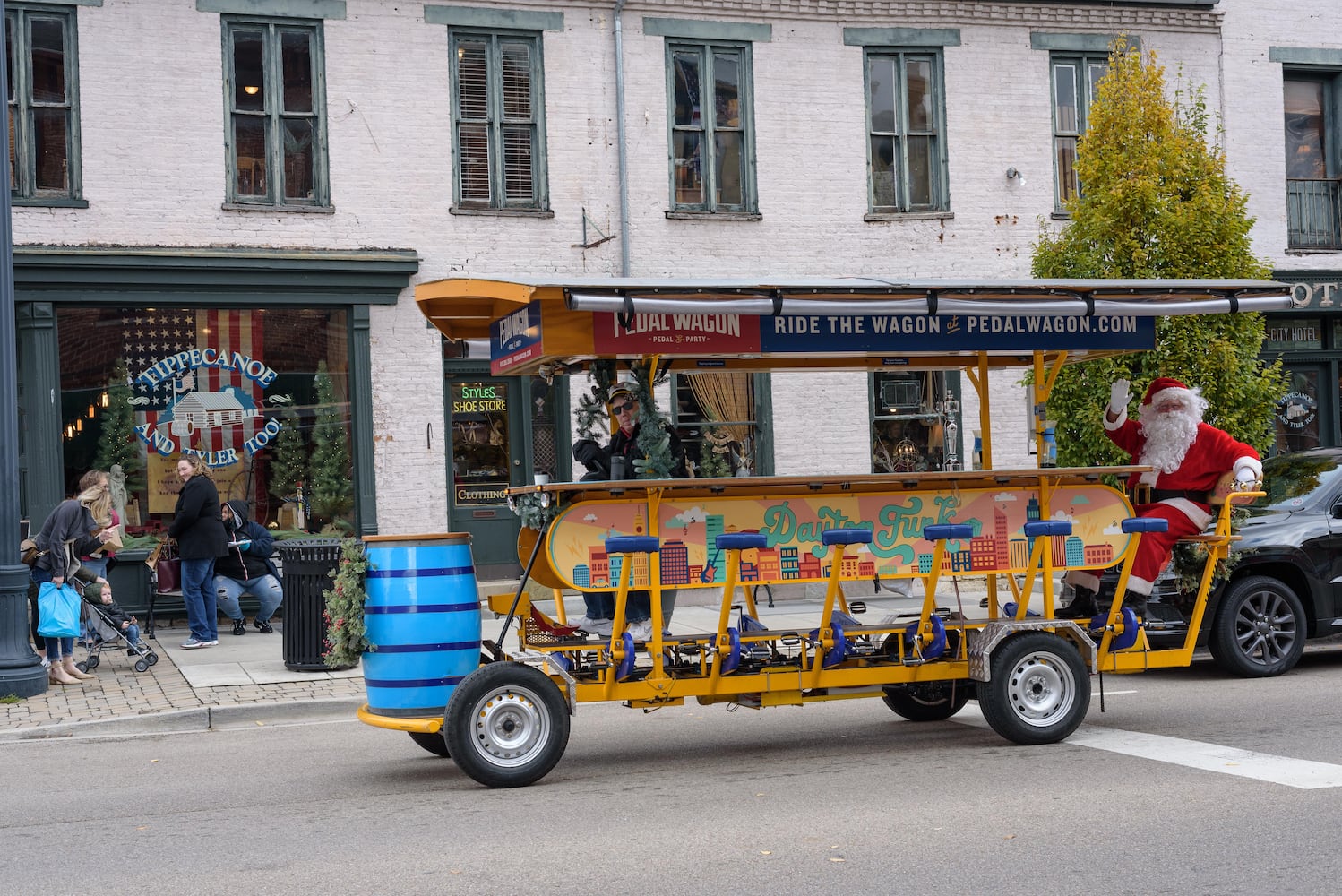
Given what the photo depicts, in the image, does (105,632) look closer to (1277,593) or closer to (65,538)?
(65,538)

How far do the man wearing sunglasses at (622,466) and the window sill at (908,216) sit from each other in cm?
981

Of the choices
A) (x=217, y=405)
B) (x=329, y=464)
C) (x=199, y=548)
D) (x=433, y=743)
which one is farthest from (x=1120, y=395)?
(x=217, y=405)

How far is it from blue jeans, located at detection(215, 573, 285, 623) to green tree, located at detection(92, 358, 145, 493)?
70.5 inches

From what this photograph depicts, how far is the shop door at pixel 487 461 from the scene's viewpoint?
1662 centimetres

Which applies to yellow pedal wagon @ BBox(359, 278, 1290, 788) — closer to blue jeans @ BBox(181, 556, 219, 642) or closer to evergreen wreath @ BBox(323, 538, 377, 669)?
evergreen wreath @ BBox(323, 538, 377, 669)

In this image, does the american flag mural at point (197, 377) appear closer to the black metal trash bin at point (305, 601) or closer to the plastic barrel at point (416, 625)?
the black metal trash bin at point (305, 601)

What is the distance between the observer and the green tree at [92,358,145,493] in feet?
49.9

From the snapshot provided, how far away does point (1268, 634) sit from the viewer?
1070cm

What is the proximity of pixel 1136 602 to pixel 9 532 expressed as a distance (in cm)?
834

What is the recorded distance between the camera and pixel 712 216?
1722cm

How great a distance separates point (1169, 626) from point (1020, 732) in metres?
2.06

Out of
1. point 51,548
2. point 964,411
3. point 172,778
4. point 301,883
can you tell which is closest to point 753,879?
point 301,883

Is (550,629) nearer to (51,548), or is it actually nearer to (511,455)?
(51,548)

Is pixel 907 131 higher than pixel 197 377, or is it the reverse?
pixel 907 131
